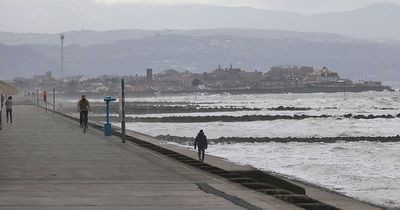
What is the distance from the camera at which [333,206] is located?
9938 millimetres

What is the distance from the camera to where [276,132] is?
46875mm

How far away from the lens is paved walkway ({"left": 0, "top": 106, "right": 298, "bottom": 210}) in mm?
9750

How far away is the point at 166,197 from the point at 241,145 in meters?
24.1

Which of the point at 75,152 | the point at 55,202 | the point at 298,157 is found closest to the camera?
the point at 55,202

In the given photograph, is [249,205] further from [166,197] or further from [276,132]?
[276,132]

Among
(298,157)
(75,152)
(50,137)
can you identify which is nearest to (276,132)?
(298,157)

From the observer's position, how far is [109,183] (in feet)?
39.7

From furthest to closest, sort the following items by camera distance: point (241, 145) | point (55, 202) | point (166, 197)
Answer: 1. point (241, 145)
2. point (166, 197)
3. point (55, 202)

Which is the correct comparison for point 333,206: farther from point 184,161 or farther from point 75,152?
point 75,152

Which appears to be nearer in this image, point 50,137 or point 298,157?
point 50,137

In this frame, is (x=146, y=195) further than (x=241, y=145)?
No

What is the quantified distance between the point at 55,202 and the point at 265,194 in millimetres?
Answer: 3353

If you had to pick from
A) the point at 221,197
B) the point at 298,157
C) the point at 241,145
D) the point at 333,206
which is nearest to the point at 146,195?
the point at 221,197

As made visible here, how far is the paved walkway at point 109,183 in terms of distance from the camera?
975cm
